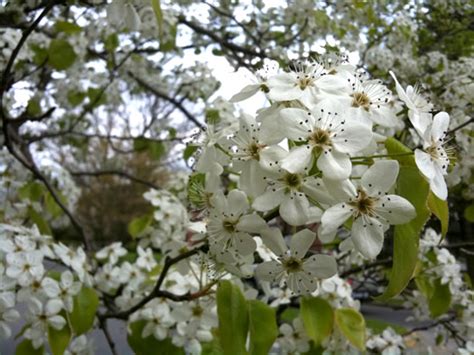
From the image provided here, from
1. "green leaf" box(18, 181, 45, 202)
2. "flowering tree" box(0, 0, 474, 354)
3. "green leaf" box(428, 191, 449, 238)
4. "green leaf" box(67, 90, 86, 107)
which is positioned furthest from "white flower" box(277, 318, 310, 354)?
"green leaf" box(67, 90, 86, 107)

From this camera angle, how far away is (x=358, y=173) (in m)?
1.06

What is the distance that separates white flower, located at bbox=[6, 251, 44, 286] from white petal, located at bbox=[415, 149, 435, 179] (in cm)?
106

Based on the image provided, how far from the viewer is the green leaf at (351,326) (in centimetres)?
149

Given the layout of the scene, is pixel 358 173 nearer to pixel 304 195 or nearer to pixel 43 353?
pixel 304 195

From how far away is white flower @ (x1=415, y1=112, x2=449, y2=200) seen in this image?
84 cm

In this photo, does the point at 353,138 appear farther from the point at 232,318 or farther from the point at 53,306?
the point at 53,306

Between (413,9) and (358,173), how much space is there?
2.68m

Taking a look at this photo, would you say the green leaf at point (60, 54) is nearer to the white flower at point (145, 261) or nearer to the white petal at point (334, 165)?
A: the white flower at point (145, 261)

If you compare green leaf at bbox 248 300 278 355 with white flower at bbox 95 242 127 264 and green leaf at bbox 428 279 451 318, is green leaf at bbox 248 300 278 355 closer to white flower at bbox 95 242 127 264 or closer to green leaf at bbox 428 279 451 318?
green leaf at bbox 428 279 451 318

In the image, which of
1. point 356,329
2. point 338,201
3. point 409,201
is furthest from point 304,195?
point 356,329

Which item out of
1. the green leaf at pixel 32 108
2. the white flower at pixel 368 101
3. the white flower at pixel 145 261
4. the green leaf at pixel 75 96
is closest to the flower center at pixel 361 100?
the white flower at pixel 368 101

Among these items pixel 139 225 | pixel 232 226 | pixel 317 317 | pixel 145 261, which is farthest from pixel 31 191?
pixel 232 226

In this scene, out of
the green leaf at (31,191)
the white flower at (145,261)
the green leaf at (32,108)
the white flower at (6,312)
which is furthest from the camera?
the green leaf at (31,191)

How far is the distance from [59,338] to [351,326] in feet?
2.65
